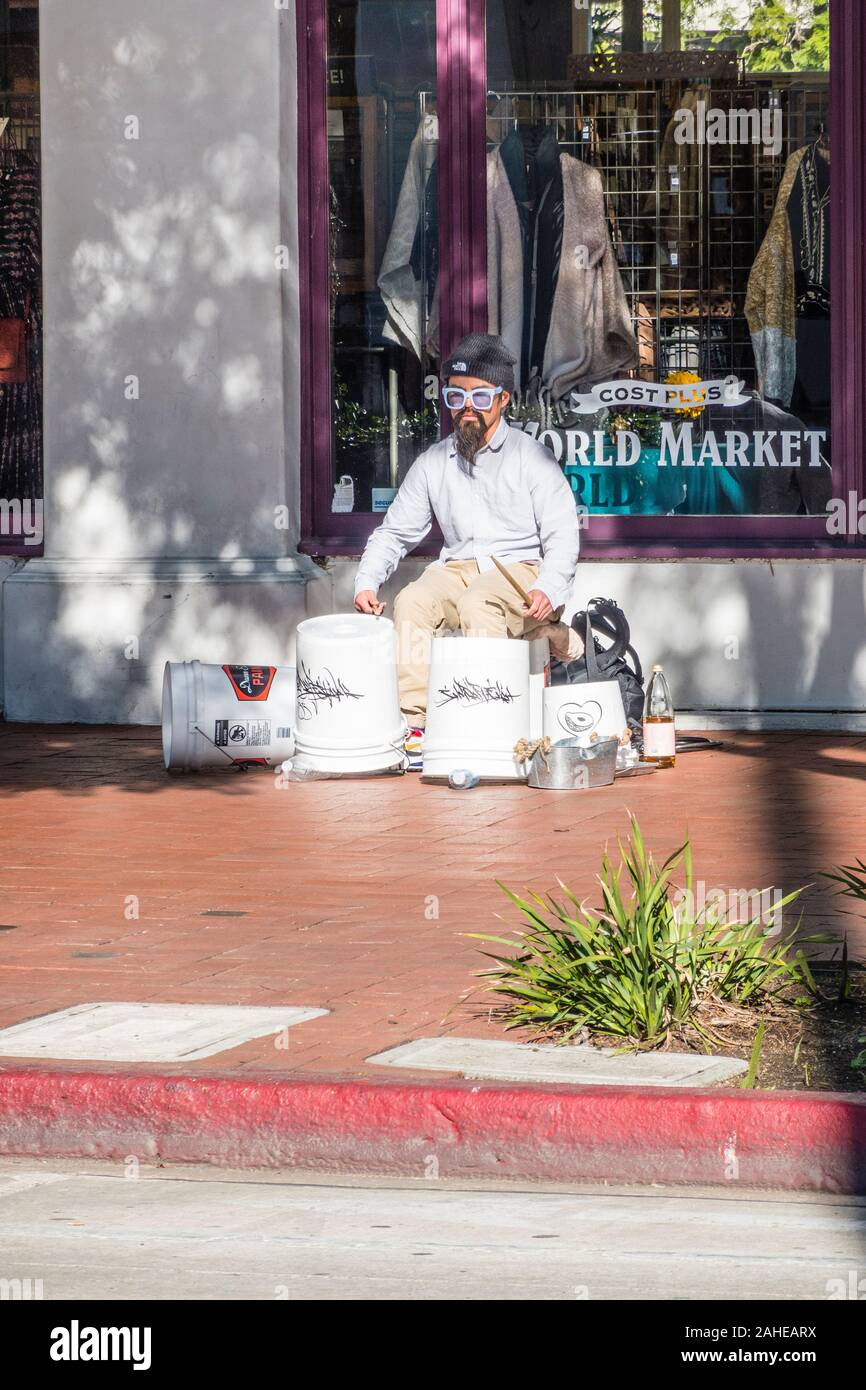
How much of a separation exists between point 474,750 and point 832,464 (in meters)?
2.85

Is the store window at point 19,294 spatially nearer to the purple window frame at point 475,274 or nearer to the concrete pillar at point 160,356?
the concrete pillar at point 160,356

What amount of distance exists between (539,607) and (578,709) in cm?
46

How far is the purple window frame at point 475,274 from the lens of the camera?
35.9ft

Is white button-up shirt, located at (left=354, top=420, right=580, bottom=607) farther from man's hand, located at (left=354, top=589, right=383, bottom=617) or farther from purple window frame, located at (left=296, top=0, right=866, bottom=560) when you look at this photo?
purple window frame, located at (left=296, top=0, right=866, bottom=560)

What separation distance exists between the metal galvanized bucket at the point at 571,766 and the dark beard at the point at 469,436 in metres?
1.52

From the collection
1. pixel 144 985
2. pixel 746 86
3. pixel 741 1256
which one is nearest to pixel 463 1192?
pixel 741 1256

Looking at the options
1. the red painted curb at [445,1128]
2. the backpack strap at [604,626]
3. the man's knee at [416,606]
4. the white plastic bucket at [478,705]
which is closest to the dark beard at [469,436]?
the man's knee at [416,606]

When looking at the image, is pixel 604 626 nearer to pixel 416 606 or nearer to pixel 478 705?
pixel 416 606

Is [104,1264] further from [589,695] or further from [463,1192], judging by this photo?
[589,695]

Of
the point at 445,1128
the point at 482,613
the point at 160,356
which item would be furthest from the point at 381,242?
the point at 445,1128

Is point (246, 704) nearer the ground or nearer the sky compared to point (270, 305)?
nearer the ground

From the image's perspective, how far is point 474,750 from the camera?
9.35 metres

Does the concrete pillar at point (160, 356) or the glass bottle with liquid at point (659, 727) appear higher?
the concrete pillar at point (160, 356)

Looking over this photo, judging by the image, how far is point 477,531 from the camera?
1005 centimetres
